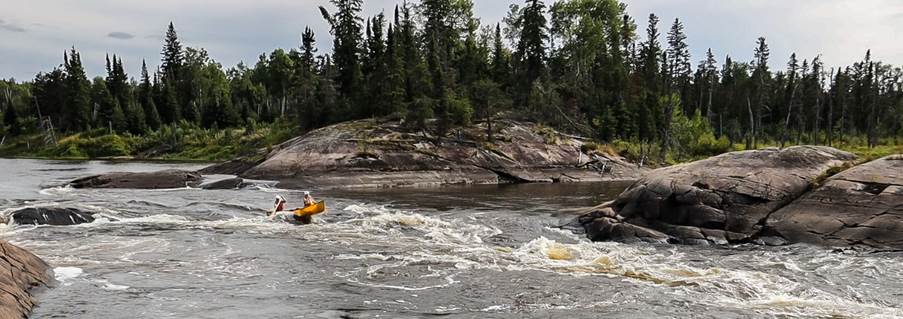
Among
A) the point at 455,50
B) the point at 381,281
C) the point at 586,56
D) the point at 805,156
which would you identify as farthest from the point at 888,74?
the point at 381,281

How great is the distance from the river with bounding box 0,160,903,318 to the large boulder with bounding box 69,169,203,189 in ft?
41.5

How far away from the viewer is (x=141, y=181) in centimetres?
4047

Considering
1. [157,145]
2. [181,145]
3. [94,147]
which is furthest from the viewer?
[94,147]

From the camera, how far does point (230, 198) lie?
34.8 meters

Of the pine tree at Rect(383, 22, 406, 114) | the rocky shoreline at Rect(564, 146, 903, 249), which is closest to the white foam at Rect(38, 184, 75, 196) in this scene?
the pine tree at Rect(383, 22, 406, 114)

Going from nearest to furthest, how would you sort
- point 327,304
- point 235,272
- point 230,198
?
point 327,304, point 235,272, point 230,198

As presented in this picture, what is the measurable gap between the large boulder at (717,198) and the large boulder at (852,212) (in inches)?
31.9

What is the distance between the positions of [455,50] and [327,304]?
74.5m

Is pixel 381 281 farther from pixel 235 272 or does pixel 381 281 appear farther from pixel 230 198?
pixel 230 198

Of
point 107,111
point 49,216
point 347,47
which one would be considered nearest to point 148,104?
point 107,111

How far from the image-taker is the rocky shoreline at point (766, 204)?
20.2 meters

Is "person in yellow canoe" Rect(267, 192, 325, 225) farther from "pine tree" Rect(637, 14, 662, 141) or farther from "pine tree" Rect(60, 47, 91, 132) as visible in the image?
"pine tree" Rect(60, 47, 91, 132)

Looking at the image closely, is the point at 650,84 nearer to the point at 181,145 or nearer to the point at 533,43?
the point at 533,43

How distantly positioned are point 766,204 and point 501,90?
169 ft
